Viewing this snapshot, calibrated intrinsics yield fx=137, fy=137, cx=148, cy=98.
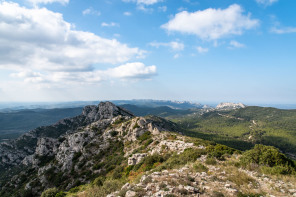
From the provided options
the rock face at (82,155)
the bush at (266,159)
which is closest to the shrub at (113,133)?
the rock face at (82,155)

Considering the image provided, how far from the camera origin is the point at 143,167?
88.1 feet

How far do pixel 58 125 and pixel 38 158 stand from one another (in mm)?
70629

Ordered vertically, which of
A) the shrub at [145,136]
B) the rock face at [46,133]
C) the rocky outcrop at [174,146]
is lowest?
the rock face at [46,133]

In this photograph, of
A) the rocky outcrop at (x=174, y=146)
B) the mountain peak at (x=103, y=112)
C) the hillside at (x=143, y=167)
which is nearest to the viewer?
the hillside at (x=143, y=167)

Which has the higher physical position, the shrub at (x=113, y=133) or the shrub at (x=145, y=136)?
the shrub at (x=145, y=136)

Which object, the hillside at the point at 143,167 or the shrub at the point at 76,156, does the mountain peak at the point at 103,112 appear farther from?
the shrub at the point at 76,156

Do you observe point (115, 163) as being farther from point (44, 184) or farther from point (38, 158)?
point (38, 158)

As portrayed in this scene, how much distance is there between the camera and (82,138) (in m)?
62.8

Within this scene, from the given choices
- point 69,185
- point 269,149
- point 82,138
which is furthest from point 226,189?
point 82,138

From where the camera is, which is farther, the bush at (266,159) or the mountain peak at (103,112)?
the mountain peak at (103,112)

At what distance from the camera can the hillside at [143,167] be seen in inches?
508

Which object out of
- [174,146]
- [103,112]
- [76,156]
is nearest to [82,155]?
[76,156]

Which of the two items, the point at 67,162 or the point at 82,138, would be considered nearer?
the point at 67,162

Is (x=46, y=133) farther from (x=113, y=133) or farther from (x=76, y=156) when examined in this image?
(x=113, y=133)
